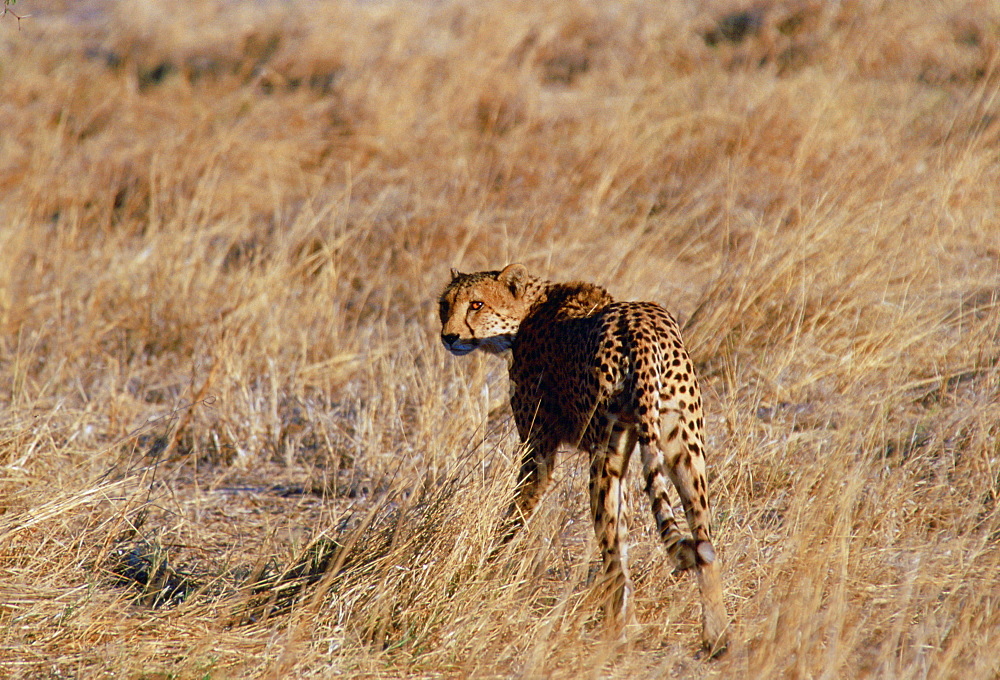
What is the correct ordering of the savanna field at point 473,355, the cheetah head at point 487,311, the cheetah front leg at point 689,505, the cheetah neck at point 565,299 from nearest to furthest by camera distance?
1. the cheetah front leg at point 689,505
2. the savanna field at point 473,355
3. the cheetah neck at point 565,299
4. the cheetah head at point 487,311

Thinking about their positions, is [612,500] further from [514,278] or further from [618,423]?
[514,278]

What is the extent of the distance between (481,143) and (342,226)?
5.46ft

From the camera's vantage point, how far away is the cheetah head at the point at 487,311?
383 centimetres

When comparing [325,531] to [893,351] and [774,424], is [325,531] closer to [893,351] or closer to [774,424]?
[774,424]

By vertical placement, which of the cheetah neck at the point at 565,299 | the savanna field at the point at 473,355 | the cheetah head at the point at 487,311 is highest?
the cheetah neck at the point at 565,299

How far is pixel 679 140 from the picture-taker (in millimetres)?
7156

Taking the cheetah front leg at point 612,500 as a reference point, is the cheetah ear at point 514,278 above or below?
above

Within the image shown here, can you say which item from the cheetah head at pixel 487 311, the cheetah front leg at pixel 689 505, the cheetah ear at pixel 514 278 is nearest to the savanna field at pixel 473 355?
the cheetah front leg at pixel 689 505

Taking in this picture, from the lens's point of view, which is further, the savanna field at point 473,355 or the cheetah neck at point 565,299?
the cheetah neck at point 565,299

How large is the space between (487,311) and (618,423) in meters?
0.92

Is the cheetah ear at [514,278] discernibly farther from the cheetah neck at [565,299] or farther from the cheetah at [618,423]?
the cheetah at [618,423]

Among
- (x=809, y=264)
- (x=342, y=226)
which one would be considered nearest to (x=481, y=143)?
(x=342, y=226)

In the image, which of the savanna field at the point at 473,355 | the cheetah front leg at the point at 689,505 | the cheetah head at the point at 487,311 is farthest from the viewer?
the cheetah head at the point at 487,311

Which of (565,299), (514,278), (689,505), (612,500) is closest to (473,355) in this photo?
(514,278)
